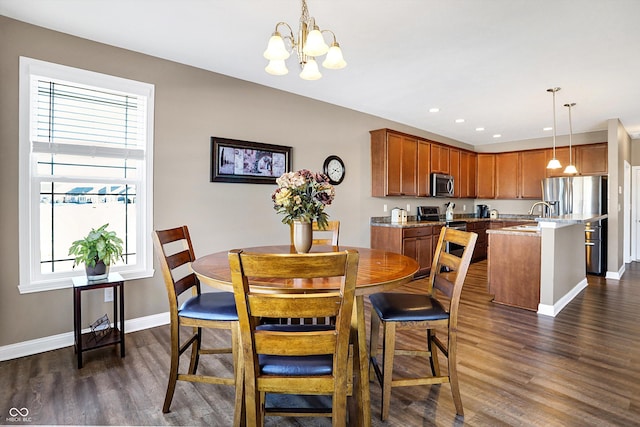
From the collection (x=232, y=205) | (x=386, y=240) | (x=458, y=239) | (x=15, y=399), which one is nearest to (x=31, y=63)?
(x=232, y=205)

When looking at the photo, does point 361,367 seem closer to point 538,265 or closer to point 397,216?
point 538,265

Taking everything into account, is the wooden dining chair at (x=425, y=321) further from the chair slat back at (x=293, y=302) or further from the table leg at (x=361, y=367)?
the chair slat back at (x=293, y=302)

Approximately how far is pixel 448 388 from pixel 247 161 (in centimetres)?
280

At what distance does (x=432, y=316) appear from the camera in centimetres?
185

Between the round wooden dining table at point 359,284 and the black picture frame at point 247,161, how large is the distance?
64.8 inches

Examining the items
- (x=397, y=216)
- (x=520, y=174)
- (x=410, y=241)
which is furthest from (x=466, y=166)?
(x=410, y=241)

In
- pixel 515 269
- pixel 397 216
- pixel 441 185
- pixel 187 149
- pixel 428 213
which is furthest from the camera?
pixel 428 213

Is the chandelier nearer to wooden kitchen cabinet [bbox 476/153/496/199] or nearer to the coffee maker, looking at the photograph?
wooden kitchen cabinet [bbox 476/153/496/199]

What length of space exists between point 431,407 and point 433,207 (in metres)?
4.82

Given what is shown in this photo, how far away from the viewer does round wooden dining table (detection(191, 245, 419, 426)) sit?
1.45 meters

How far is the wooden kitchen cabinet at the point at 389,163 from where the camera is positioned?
16.2ft

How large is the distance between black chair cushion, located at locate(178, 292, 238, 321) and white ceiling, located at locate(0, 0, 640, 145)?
6.33 feet

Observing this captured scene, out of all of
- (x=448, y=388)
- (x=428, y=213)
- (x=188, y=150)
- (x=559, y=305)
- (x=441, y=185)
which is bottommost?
(x=448, y=388)

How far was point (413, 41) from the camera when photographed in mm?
2730
